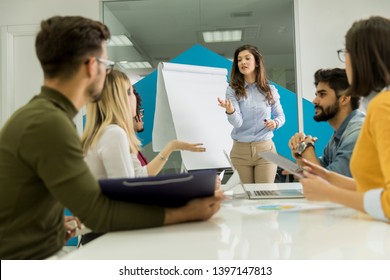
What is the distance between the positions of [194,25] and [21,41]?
2034 mm

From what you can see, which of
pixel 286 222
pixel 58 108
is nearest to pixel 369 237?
pixel 286 222

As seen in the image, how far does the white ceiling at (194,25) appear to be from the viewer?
4277mm

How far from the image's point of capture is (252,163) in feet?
10.1

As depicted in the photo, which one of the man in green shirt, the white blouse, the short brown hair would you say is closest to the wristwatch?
the white blouse

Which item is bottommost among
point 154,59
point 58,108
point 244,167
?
point 244,167

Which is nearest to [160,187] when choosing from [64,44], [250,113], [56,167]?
[56,167]

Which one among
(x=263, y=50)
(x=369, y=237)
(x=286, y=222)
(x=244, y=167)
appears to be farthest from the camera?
(x=263, y=50)

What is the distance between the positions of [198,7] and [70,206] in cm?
389

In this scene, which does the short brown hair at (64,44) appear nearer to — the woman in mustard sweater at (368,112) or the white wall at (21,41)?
the woman in mustard sweater at (368,112)

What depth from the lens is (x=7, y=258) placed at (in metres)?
0.93

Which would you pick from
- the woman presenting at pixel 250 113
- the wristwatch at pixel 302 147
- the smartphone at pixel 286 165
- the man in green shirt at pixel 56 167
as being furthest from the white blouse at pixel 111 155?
the woman presenting at pixel 250 113

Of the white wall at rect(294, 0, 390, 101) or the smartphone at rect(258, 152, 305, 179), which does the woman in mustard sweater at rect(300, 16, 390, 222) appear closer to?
the smartphone at rect(258, 152, 305, 179)

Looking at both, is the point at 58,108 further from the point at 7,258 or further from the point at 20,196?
the point at 7,258

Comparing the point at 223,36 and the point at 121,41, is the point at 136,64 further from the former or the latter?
the point at 223,36
